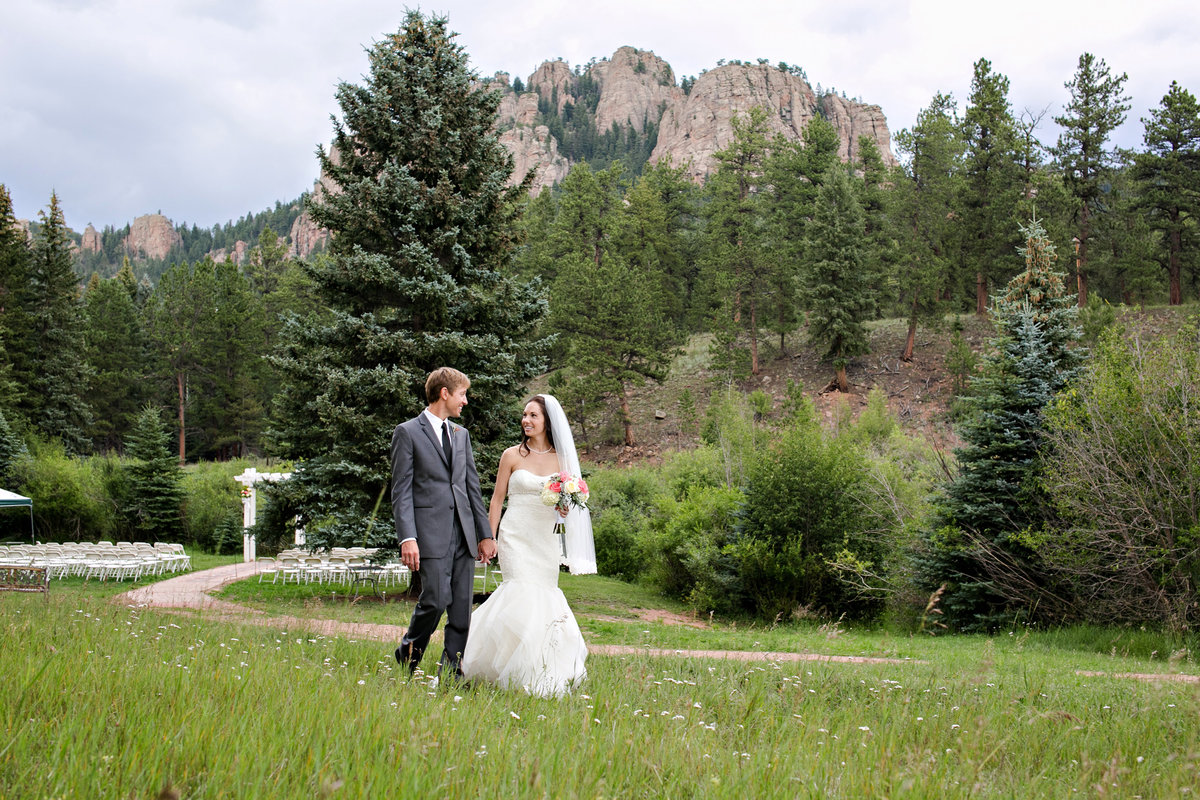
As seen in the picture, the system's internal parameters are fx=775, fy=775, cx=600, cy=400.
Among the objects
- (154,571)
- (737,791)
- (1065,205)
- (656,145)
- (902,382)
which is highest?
(656,145)

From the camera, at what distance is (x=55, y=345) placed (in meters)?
40.3

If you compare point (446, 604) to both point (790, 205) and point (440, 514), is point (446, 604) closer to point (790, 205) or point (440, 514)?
point (440, 514)

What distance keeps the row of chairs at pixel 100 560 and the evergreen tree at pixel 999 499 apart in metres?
18.0

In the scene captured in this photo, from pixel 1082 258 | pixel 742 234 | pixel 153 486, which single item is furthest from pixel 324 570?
pixel 1082 258

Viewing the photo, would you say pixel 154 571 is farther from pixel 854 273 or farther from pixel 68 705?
pixel 854 273

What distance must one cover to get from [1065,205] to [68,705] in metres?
42.7

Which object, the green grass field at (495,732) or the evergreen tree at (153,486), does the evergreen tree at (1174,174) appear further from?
the evergreen tree at (153,486)

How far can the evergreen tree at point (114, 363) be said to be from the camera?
47.2 m

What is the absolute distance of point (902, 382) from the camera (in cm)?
3997

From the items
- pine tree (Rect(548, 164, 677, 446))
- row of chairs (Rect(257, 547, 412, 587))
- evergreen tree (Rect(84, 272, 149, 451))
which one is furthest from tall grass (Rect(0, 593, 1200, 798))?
evergreen tree (Rect(84, 272, 149, 451))

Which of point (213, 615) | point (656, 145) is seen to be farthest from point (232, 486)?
point (656, 145)

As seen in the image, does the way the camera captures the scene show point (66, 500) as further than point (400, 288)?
Yes

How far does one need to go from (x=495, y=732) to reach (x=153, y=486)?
3162cm

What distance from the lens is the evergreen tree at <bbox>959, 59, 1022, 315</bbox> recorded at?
3856cm
